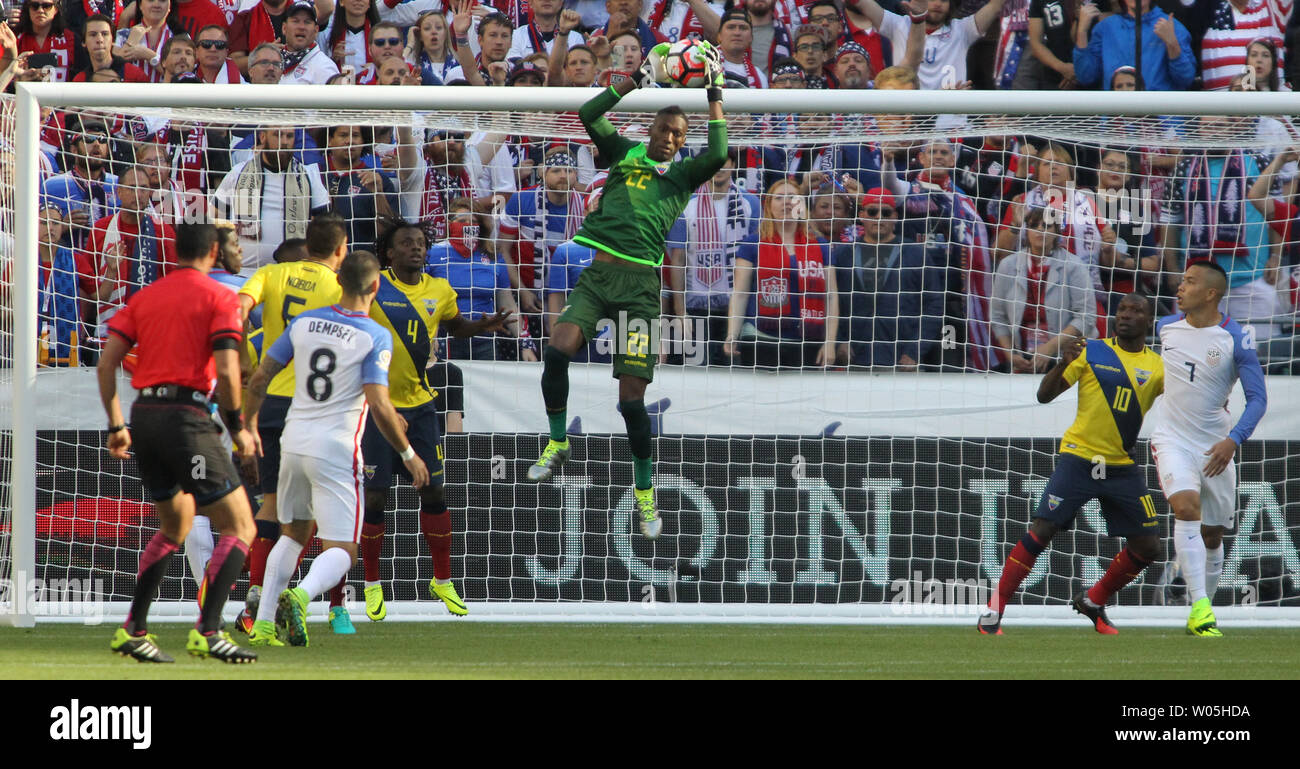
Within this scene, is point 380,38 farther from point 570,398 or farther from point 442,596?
point 442,596

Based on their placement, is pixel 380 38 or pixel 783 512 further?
pixel 380 38

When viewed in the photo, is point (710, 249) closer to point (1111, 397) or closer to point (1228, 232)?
point (1111, 397)

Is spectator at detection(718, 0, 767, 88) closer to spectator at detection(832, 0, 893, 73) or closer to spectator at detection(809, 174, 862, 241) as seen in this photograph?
spectator at detection(832, 0, 893, 73)

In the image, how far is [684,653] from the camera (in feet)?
24.1

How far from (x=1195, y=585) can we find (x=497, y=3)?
299 inches

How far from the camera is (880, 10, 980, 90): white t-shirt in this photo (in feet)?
40.6

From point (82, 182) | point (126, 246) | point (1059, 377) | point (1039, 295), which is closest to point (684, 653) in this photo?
point (1059, 377)

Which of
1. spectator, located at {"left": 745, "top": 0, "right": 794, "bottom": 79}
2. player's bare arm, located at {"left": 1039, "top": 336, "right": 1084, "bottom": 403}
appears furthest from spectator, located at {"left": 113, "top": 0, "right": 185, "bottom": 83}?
player's bare arm, located at {"left": 1039, "top": 336, "right": 1084, "bottom": 403}

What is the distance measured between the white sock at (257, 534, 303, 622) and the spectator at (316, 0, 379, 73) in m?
6.31

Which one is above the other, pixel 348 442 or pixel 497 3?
pixel 497 3

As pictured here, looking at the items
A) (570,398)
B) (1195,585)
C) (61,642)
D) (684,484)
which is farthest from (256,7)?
(1195,585)

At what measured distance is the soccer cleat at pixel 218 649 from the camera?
20.6ft

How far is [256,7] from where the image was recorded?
489 inches

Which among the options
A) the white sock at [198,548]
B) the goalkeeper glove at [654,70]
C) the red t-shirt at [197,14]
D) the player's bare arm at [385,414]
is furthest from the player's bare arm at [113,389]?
the red t-shirt at [197,14]
